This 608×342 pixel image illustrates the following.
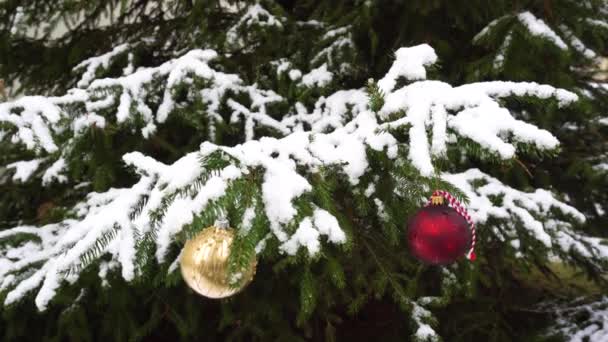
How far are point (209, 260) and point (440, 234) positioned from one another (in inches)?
28.0

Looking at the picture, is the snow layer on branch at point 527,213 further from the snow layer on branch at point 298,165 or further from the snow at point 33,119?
the snow at point 33,119

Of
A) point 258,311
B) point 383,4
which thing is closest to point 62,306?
point 258,311

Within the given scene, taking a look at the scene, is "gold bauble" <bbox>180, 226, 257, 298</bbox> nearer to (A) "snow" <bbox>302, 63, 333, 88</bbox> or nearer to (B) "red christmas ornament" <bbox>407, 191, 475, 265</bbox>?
(B) "red christmas ornament" <bbox>407, 191, 475, 265</bbox>

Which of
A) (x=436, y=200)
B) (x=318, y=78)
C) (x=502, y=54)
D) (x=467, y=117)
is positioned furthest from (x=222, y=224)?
(x=502, y=54)

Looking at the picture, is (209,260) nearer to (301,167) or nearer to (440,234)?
(301,167)

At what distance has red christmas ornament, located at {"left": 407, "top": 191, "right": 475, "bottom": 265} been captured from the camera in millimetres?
1380

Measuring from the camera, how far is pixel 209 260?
156cm

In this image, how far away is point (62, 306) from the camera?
254cm

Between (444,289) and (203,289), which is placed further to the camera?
(444,289)

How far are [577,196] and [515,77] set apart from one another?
46.8 inches

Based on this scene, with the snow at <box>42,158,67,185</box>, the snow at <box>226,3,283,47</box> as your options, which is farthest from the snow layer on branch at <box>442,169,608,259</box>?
the snow at <box>42,158,67,185</box>

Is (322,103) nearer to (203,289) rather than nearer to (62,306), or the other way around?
(203,289)

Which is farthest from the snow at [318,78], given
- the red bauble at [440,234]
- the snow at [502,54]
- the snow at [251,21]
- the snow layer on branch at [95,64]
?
the red bauble at [440,234]

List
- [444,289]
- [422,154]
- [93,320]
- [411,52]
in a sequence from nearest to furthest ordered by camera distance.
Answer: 1. [422,154]
2. [411,52]
3. [444,289]
4. [93,320]
